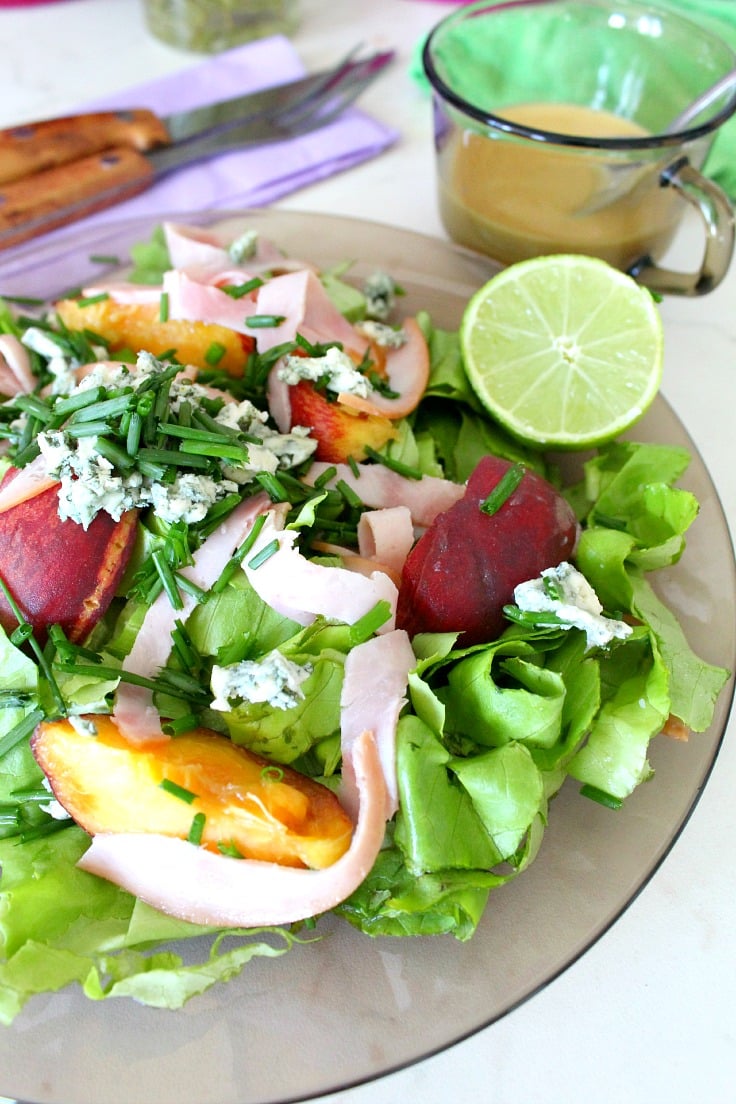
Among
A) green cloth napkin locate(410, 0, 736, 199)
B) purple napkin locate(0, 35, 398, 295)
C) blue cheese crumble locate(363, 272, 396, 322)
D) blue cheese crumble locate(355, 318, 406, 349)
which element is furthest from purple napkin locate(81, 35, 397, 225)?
blue cheese crumble locate(355, 318, 406, 349)

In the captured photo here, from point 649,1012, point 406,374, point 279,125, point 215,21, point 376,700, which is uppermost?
point 215,21

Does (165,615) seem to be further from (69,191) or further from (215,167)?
(215,167)

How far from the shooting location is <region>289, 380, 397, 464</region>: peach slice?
1.41m

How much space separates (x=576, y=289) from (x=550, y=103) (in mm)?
889

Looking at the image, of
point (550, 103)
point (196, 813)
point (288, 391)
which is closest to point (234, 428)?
point (288, 391)

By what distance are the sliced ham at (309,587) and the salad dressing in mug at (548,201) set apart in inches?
39.9

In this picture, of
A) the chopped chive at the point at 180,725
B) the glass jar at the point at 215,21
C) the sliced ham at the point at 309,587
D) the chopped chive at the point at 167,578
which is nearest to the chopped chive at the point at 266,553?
the sliced ham at the point at 309,587

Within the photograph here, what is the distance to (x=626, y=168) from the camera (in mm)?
1720

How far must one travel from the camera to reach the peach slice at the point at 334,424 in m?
1.41

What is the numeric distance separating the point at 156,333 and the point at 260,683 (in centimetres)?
75

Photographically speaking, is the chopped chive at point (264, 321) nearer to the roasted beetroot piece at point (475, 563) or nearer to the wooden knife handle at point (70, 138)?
the roasted beetroot piece at point (475, 563)

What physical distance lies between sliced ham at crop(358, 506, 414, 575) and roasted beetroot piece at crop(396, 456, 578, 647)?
41 mm

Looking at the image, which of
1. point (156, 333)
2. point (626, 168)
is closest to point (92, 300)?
point (156, 333)

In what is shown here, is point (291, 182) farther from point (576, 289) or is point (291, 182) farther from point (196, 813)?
point (196, 813)
